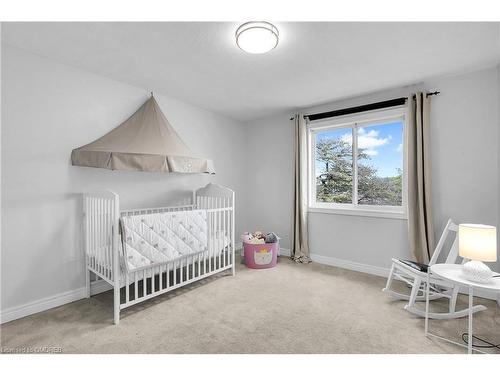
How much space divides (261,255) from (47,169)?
2.52 m

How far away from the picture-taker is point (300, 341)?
1.75 meters

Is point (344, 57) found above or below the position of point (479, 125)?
above

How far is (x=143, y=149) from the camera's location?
2.52m

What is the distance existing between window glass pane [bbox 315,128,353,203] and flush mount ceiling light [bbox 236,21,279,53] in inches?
82.1

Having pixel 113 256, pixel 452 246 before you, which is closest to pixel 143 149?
pixel 113 256

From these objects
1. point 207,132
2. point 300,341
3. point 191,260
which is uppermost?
point 207,132

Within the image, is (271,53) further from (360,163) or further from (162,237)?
(360,163)

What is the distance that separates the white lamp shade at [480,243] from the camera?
1.72m

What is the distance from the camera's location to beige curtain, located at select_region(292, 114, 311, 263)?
3660 mm

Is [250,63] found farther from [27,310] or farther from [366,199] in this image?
[27,310]

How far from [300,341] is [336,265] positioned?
1.91 metres

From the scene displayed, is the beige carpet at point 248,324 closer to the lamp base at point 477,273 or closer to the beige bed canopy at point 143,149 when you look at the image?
the lamp base at point 477,273
